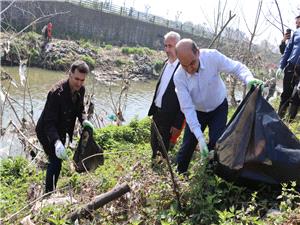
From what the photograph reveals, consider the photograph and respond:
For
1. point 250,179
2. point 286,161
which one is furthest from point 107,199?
point 286,161

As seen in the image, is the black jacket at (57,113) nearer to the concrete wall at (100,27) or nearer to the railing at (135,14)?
the concrete wall at (100,27)

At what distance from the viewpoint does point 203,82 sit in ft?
11.1

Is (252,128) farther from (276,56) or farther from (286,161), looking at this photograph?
(276,56)

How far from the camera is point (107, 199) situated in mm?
3107

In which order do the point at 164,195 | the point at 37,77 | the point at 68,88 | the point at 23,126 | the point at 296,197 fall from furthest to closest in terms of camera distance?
the point at 37,77, the point at 23,126, the point at 68,88, the point at 164,195, the point at 296,197

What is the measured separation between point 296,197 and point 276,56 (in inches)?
881

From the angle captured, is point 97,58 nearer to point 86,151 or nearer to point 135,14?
point 135,14

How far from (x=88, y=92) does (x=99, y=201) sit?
26.2ft

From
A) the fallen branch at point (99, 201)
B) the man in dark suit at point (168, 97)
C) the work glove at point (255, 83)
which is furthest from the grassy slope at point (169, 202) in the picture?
the work glove at point (255, 83)

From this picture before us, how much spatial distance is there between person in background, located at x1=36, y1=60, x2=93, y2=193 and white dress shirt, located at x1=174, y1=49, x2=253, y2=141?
95cm

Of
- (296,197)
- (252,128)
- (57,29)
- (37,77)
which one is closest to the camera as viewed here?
(296,197)

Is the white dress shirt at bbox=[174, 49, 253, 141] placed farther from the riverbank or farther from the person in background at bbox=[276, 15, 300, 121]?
the riverbank

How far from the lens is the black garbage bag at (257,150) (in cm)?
284

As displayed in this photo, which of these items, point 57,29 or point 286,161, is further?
point 57,29
